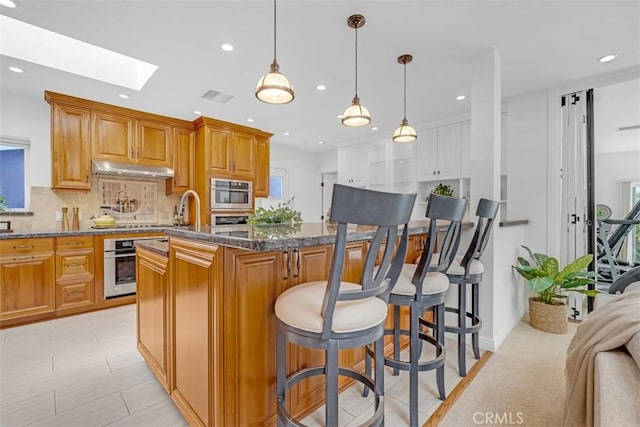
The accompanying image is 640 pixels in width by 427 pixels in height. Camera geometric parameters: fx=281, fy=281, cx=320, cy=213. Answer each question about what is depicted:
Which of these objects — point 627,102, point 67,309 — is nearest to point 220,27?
point 67,309

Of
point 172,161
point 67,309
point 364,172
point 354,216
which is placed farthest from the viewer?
point 364,172

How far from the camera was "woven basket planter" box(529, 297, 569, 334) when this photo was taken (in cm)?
264

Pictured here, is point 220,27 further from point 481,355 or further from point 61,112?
point 481,355

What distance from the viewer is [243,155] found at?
4641 millimetres

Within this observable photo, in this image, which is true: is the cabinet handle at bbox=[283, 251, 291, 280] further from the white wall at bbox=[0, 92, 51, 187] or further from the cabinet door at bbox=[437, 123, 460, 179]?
the white wall at bbox=[0, 92, 51, 187]

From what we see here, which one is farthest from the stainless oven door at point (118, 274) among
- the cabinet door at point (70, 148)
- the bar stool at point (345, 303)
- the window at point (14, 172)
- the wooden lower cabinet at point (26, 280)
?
the bar stool at point (345, 303)

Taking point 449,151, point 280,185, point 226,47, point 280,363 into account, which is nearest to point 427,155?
point 449,151

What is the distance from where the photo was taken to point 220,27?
84.5 inches

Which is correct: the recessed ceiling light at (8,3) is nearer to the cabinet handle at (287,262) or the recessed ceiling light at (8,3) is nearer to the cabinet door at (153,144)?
the cabinet door at (153,144)

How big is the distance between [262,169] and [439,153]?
2.95m

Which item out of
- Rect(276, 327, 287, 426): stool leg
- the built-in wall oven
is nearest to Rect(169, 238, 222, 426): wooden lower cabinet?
Rect(276, 327, 287, 426): stool leg

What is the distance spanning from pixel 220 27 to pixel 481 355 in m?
3.30

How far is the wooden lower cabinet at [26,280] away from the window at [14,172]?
34.9 inches

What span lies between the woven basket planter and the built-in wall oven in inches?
174
